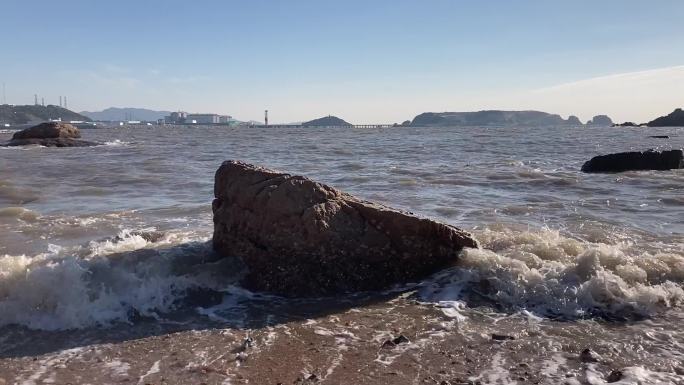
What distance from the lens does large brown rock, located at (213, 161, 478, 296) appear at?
678 centimetres

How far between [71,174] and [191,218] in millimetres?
11856

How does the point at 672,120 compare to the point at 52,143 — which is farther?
the point at 672,120

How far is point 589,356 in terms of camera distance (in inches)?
191

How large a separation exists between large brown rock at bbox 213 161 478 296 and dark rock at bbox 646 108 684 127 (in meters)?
145

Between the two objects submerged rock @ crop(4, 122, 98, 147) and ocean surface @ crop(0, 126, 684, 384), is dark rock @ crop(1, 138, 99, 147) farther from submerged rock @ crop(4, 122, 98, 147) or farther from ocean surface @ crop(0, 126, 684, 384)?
ocean surface @ crop(0, 126, 684, 384)

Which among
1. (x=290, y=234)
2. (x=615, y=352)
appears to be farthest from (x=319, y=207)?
(x=615, y=352)

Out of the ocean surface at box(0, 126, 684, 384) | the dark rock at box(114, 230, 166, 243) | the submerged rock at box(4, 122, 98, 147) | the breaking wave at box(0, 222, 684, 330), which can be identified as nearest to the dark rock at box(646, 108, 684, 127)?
the submerged rock at box(4, 122, 98, 147)

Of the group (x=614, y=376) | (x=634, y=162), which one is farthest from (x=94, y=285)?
(x=634, y=162)

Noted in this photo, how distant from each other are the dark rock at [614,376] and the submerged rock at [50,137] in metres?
45.4

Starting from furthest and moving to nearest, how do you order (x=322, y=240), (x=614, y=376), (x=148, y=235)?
(x=148, y=235) < (x=322, y=240) < (x=614, y=376)

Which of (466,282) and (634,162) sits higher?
(634,162)

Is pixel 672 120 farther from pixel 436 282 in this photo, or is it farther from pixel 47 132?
pixel 436 282

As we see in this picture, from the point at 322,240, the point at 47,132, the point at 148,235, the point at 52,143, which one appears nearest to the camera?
the point at 322,240

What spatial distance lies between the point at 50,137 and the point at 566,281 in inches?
1852
